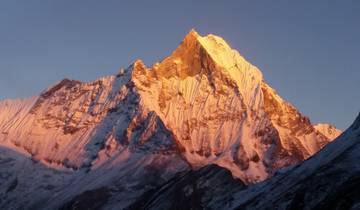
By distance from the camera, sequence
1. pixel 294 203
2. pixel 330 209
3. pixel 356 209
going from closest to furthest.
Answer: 1. pixel 356 209
2. pixel 330 209
3. pixel 294 203

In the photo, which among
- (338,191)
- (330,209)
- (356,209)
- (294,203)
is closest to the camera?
(356,209)

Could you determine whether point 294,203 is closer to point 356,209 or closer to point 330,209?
point 330,209

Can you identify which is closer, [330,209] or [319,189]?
[330,209]

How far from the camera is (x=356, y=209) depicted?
16112cm

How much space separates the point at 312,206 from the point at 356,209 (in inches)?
1115

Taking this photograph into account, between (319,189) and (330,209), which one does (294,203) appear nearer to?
(319,189)

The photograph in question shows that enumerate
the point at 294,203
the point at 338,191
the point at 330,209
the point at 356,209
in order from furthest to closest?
the point at 294,203
the point at 338,191
the point at 330,209
the point at 356,209

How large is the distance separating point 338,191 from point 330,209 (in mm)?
12442

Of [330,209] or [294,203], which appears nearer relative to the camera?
[330,209]

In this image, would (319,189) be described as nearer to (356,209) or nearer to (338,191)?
(338,191)

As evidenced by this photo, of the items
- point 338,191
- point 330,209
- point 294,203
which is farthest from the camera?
point 294,203

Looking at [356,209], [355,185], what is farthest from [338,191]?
[356,209]

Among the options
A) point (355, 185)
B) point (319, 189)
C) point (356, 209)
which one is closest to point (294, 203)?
point (319, 189)

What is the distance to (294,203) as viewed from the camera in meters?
200
